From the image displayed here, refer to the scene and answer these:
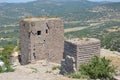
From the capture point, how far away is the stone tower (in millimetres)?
26812

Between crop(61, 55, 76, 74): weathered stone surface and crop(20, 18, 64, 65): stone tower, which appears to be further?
crop(20, 18, 64, 65): stone tower

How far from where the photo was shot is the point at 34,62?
27344 millimetres

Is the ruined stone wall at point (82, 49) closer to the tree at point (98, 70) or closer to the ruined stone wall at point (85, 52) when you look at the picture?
the ruined stone wall at point (85, 52)

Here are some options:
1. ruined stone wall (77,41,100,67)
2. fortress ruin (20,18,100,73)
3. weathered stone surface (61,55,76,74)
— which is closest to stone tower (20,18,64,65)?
fortress ruin (20,18,100,73)

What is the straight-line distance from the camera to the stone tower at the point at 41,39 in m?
26.8

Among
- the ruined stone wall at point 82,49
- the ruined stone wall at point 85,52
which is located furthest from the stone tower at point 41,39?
the ruined stone wall at point 85,52

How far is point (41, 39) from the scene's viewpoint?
89.2 ft

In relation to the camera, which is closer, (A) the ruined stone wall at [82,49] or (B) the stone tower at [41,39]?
(A) the ruined stone wall at [82,49]

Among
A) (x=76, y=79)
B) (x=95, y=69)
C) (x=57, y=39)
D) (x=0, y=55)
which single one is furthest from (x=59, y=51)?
(x=76, y=79)

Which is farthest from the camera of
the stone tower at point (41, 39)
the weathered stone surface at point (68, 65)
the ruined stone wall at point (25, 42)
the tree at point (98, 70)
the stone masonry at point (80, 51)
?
the ruined stone wall at point (25, 42)

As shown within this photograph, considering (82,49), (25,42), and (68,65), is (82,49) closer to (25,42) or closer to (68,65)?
(68,65)

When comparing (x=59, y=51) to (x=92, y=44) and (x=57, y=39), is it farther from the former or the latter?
(x=92, y=44)

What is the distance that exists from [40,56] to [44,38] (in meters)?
1.50

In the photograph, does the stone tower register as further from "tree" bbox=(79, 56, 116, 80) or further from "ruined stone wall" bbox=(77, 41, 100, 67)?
"tree" bbox=(79, 56, 116, 80)
